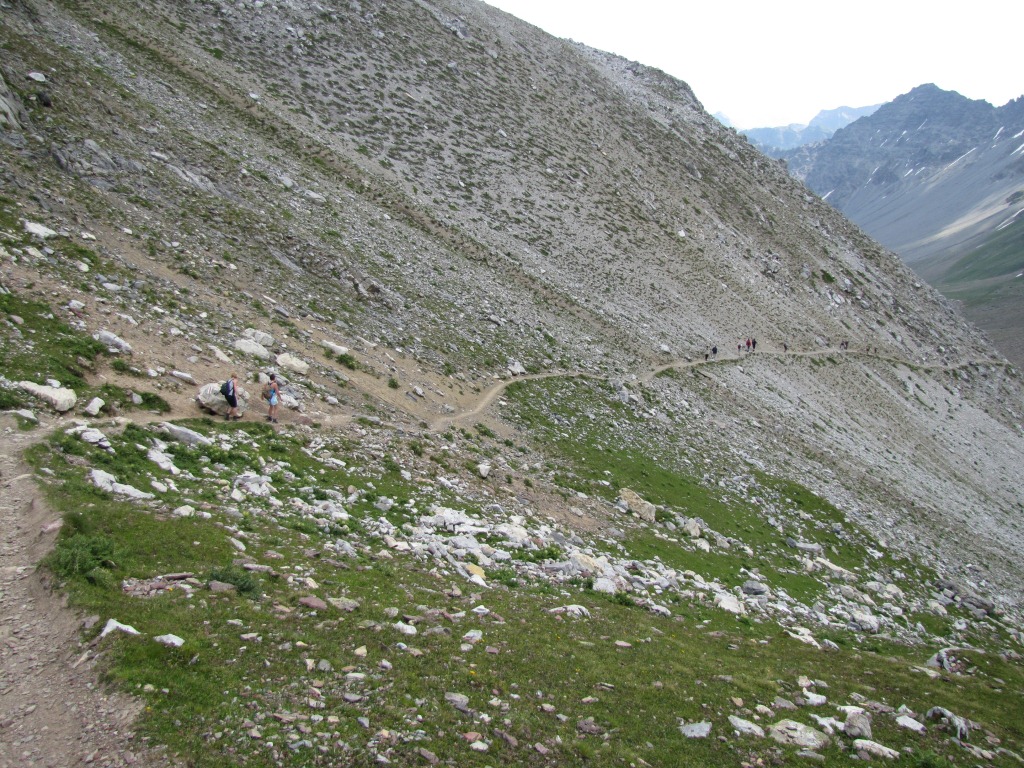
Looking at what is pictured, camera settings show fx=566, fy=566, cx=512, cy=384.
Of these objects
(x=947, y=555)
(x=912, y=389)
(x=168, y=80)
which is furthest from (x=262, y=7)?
(x=912, y=389)

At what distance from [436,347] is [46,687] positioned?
2926 cm

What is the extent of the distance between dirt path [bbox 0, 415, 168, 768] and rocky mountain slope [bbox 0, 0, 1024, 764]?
43.7 inches

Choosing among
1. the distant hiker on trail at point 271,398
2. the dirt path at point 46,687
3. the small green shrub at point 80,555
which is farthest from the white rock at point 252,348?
the small green shrub at point 80,555

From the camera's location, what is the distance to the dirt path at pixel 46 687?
7.66m

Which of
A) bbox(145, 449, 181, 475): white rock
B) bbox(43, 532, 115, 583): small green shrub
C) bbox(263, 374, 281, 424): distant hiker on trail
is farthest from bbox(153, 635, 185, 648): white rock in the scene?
bbox(263, 374, 281, 424): distant hiker on trail

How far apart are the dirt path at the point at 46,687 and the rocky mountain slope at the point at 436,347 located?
1109 mm

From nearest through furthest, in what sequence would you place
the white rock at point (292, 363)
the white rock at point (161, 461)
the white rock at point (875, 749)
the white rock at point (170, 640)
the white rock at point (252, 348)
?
the white rock at point (170, 640), the white rock at point (875, 749), the white rock at point (161, 461), the white rock at point (252, 348), the white rock at point (292, 363)

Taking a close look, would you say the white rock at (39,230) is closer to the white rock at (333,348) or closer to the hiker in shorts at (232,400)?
the hiker in shorts at (232,400)

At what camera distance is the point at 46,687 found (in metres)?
8.45

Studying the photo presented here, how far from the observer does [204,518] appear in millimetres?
14289

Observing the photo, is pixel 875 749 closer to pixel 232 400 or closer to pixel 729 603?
pixel 729 603

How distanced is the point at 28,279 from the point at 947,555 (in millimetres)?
54682

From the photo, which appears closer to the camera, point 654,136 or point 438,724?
point 438,724

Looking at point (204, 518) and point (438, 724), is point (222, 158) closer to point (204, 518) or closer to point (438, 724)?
point (204, 518)
